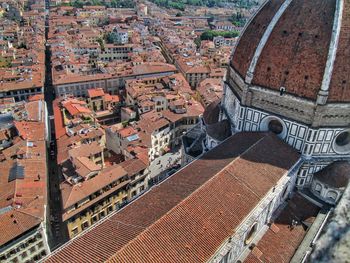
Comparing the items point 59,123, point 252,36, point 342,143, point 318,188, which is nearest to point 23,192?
point 59,123

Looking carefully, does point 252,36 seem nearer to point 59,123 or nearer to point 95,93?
point 59,123

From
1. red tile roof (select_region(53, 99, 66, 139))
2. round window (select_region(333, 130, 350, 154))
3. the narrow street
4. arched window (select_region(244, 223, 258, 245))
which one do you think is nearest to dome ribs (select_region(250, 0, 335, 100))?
round window (select_region(333, 130, 350, 154))

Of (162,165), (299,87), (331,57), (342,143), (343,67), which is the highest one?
(331,57)

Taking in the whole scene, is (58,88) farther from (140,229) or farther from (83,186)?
(140,229)

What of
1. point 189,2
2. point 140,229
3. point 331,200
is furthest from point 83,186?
point 189,2

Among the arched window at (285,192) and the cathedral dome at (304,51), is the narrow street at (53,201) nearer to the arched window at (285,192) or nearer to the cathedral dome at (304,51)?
the arched window at (285,192)
